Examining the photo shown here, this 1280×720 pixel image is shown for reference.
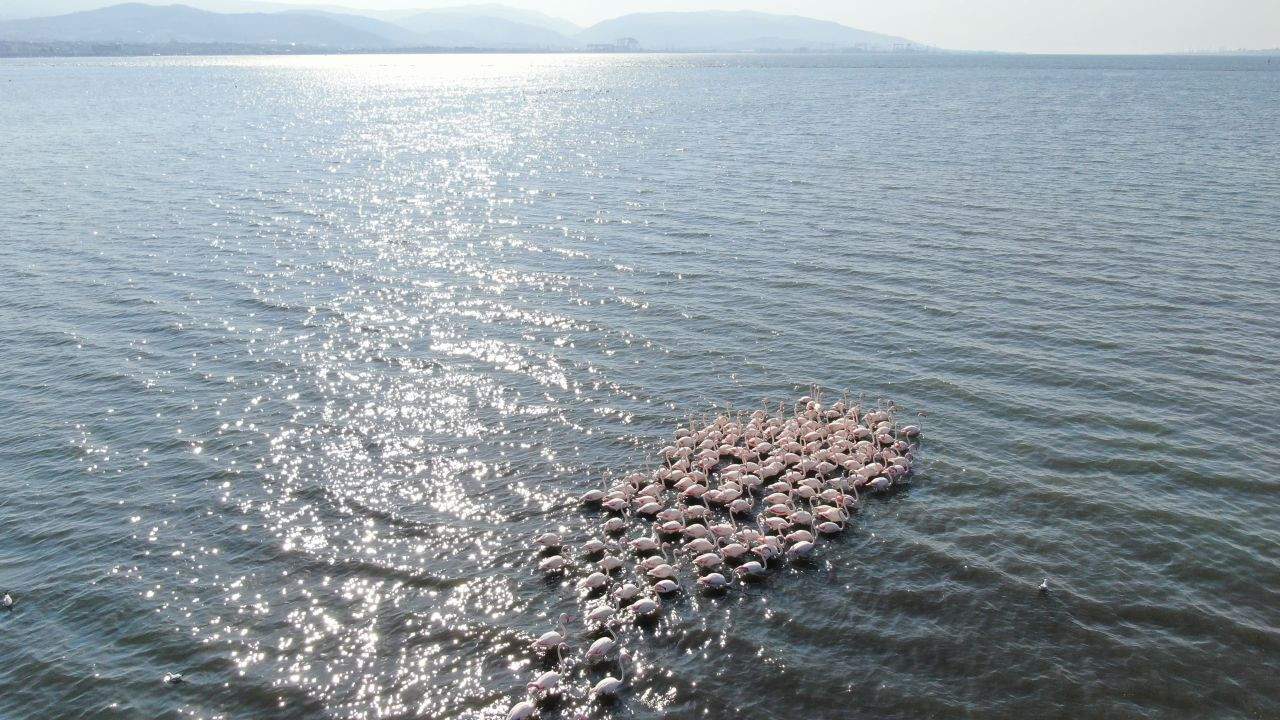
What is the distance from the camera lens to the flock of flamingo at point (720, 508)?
76.5ft

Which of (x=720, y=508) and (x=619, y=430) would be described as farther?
(x=619, y=430)

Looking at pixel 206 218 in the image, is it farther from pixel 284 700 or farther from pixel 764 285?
pixel 284 700

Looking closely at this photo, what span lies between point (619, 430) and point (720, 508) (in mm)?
6535

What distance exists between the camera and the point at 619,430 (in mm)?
33156

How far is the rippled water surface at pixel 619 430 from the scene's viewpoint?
70.5 ft

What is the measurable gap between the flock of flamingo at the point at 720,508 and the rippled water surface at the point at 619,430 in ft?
2.19

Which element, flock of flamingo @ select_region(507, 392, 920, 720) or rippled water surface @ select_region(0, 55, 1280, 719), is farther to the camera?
flock of flamingo @ select_region(507, 392, 920, 720)

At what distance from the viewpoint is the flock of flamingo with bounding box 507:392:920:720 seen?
918 inches

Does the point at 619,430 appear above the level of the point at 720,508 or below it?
above

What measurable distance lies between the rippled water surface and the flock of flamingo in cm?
67

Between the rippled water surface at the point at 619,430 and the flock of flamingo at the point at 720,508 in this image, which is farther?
the flock of flamingo at the point at 720,508

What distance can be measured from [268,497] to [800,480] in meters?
18.0

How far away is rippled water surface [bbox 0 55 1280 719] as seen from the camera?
21500 mm

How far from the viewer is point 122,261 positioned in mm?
53375
